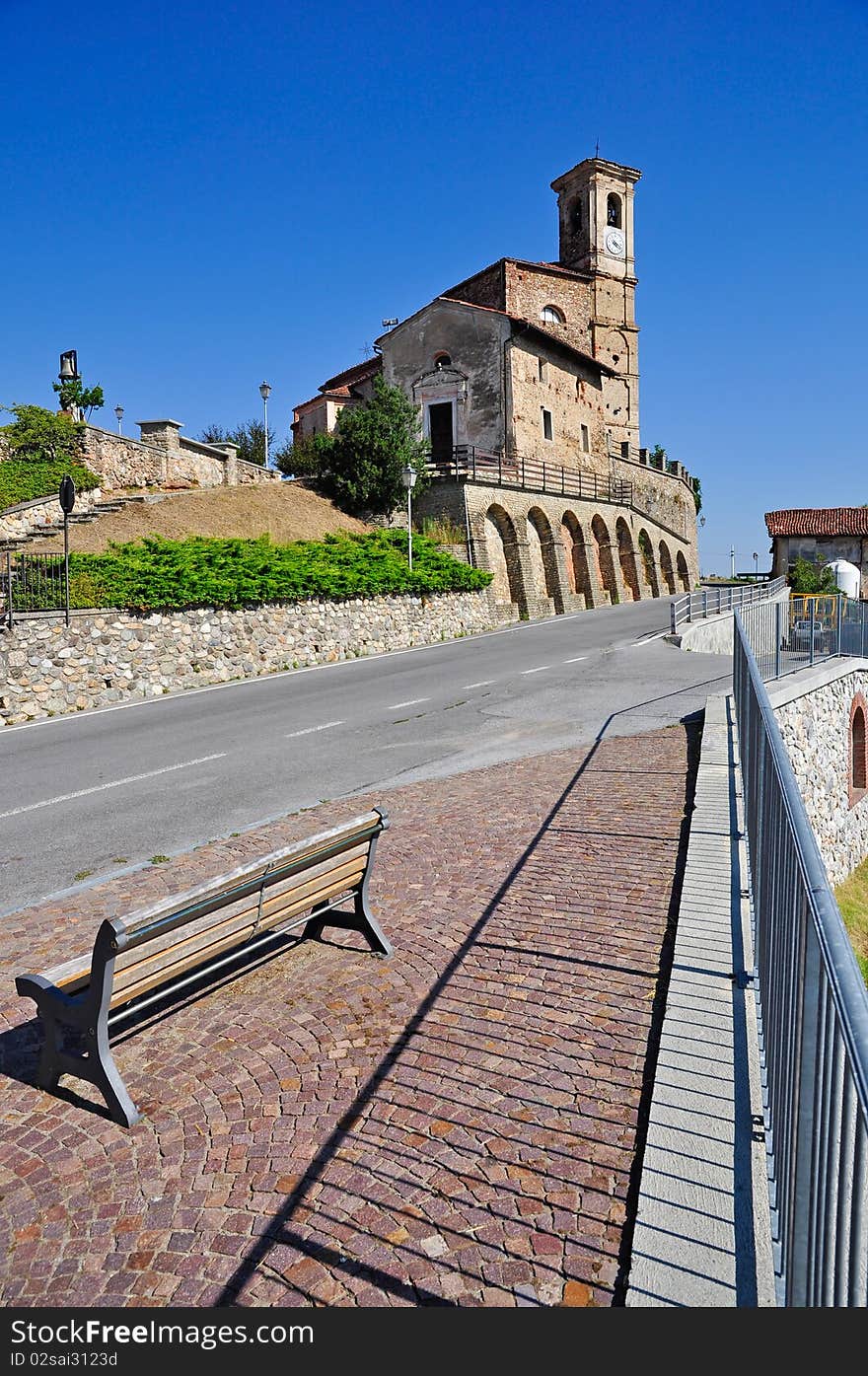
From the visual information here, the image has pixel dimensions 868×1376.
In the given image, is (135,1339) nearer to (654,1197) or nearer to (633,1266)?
(633,1266)

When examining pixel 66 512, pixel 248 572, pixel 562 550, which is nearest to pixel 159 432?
pixel 248 572

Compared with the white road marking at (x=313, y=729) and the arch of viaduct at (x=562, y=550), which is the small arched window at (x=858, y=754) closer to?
the white road marking at (x=313, y=729)

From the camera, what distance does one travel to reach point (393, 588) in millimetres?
26188

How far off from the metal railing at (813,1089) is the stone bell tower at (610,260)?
5457cm

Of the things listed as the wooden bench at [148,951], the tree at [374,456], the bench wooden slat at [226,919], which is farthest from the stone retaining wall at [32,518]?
the wooden bench at [148,951]

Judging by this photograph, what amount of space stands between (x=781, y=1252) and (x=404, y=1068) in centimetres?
190

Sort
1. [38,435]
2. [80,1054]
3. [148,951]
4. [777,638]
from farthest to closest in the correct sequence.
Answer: [38,435] → [777,638] → [80,1054] → [148,951]

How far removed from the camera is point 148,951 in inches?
162

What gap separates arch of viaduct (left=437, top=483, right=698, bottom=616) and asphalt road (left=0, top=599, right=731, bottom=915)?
1341cm

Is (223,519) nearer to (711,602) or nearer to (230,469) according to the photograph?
(230,469)

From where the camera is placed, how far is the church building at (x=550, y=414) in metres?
36.7

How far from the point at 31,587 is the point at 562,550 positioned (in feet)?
85.4

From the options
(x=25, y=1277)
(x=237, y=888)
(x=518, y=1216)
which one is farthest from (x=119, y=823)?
(x=518, y=1216)

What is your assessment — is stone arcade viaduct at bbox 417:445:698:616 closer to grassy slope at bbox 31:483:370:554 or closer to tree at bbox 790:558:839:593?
grassy slope at bbox 31:483:370:554
